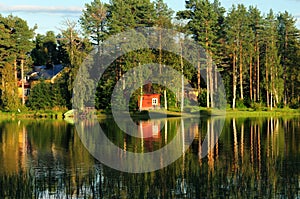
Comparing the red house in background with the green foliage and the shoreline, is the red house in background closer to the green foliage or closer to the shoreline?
the shoreline

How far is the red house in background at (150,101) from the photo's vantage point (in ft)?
221

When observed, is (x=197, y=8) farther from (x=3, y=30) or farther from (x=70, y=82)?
(x=3, y=30)

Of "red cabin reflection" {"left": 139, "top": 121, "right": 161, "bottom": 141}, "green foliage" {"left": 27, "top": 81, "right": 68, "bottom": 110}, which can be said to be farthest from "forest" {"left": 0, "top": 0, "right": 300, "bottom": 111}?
"red cabin reflection" {"left": 139, "top": 121, "right": 161, "bottom": 141}

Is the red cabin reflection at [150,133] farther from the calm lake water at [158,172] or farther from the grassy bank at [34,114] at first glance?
the grassy bank at [34,114]

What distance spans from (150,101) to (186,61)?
21.1 ft

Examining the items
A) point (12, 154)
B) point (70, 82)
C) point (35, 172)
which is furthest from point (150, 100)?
point (35, 172)

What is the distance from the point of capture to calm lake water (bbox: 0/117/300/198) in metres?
17.8

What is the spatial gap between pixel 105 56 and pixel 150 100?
7508mm

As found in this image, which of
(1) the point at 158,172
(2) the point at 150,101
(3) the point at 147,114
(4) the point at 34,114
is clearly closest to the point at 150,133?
(1) the point at 158,172

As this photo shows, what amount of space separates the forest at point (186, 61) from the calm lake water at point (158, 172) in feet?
95.7

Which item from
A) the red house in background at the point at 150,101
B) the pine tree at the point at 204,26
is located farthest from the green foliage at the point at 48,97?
the pine tree at the point at 204,26

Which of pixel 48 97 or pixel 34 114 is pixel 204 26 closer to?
pixel 48 97

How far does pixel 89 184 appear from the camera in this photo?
63.5 feet

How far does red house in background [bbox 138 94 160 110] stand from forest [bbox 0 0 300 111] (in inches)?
74.1
